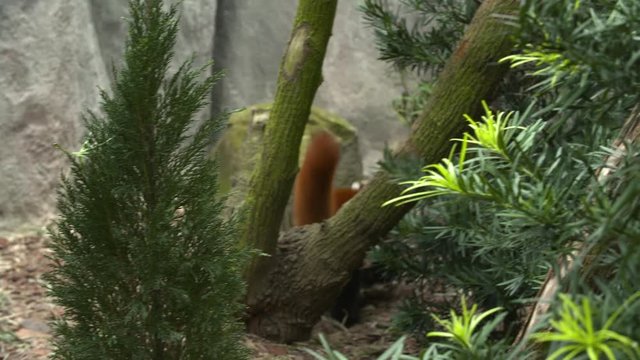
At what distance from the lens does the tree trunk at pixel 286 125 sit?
2570 millimetres

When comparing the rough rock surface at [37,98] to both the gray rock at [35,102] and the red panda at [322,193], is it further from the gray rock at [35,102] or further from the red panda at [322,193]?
the red panda at [322,193]

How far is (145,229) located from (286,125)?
115cm

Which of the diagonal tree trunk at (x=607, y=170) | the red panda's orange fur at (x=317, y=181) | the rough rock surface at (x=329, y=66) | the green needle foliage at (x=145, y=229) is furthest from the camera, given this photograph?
the rough rock surface at (x=329, y=66)

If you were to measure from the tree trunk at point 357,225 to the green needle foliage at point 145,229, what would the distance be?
0.96 metres

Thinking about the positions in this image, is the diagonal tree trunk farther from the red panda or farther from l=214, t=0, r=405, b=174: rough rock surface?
l=214, t=0, r=405, b=174: rough rock surface

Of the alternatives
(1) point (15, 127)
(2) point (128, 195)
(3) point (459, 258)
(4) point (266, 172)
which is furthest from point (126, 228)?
(1) point (15, 127)

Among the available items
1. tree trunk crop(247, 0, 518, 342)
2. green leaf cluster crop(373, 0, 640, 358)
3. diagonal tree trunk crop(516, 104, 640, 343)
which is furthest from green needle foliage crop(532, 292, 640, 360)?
tree trunk crop(247, 0, 518, 342)

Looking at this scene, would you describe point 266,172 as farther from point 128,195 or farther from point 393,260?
point 128,195

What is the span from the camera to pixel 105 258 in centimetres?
Result: 152

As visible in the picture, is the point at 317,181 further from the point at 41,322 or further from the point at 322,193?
the point at 41,322

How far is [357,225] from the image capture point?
2699 millimetres

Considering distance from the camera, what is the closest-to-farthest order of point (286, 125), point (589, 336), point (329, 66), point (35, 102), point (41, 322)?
point (589, 336) < point (286, 125) < point (41, 322) < point (35, 102) < point (329, 66)

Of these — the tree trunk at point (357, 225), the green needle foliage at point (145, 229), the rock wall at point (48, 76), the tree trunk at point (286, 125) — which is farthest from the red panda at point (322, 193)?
the green needle foliage at point (145, 229)

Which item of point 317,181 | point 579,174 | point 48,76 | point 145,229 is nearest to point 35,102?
point 48,76
